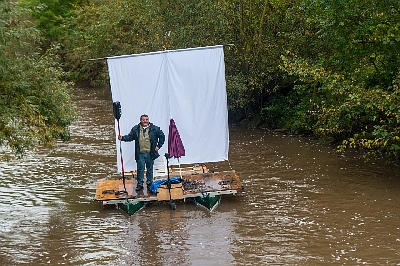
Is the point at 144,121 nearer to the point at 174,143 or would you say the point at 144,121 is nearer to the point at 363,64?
the point at 174,143

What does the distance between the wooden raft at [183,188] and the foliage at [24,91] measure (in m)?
1.83

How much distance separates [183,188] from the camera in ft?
40.8

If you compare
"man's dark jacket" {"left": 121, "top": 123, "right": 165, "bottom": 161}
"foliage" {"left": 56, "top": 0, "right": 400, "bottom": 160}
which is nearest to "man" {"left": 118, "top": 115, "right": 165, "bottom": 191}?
"man's dark jacket" {"left": 121, "top": 123, "right": 165, "bottom": 161}

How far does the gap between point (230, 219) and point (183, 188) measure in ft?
4.92

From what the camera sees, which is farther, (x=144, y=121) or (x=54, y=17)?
(x=54, y=17)

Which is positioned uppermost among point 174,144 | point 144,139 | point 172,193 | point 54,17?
point 54,17

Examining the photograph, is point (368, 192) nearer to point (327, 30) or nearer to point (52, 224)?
point (327, 30)

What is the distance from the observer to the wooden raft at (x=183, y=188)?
39.3 ft

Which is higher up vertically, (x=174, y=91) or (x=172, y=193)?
(x=174, y=91)

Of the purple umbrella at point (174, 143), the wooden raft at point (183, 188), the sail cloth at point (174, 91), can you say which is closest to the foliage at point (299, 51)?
the sail cloth at point (174, 91)

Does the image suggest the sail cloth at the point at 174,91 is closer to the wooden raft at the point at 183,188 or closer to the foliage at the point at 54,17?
the wooden raft at the point at 183,188

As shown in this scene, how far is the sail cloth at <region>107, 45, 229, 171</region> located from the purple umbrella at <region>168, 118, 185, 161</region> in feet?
1.87

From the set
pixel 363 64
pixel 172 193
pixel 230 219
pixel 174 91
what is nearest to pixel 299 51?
pixel 363 64

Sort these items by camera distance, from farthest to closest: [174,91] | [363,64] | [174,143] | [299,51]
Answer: [299,51] < [363,64] < [174,91] < [174,143]
